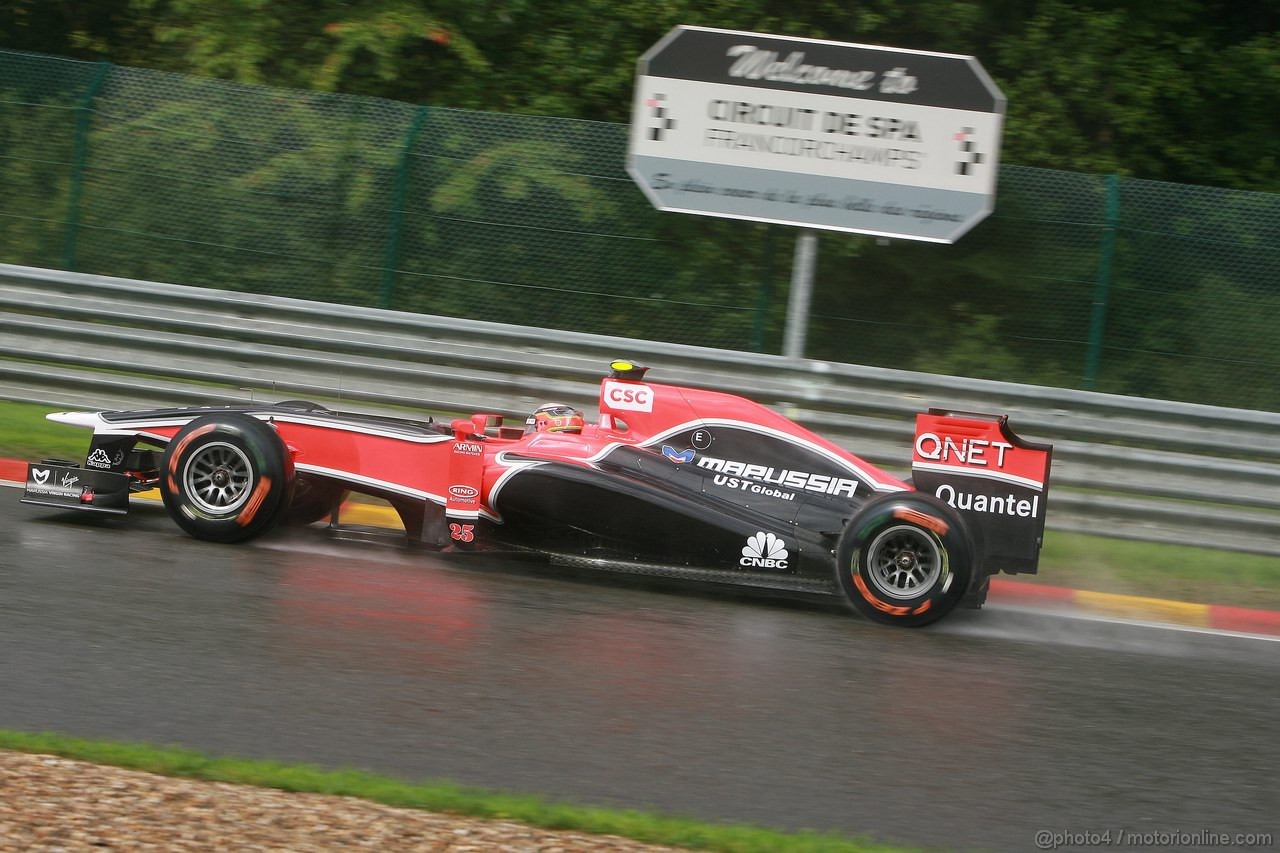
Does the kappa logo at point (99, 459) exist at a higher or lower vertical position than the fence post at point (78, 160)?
lower

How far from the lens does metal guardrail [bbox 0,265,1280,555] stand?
27.3ft

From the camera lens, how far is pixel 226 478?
6.73m

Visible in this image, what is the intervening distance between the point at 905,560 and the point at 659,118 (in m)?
4.16

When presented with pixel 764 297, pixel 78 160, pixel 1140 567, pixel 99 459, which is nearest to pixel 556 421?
pixel 99 459

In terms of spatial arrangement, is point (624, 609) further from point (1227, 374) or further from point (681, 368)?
point (1227, 374)

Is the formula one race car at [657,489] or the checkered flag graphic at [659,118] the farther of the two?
the checkered flag graphic at [659,118]

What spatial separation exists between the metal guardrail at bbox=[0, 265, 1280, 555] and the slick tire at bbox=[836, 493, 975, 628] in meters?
2.18

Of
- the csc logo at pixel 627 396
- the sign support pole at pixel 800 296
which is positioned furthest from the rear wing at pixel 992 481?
the sign support pole at pixel 800 296

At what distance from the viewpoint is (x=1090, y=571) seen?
8039 millimetres

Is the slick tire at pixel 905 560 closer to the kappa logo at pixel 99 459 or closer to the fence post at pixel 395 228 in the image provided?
the kappa logo at pixel 99 459

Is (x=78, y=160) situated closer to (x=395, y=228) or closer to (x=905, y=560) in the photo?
(x=395, y=228)

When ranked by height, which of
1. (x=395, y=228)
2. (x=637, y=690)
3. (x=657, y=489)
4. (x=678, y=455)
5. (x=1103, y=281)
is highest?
(x=1103, y=281)

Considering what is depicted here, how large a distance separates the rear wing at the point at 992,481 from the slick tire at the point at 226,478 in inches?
124

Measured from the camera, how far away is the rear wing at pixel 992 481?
21.5 feet
